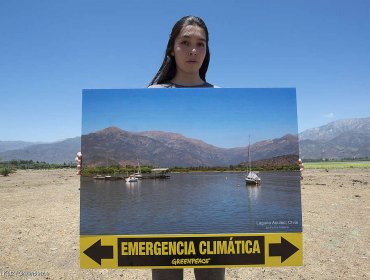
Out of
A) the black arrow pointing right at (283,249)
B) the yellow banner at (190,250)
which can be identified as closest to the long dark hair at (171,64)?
the yellow banner at (190,250)

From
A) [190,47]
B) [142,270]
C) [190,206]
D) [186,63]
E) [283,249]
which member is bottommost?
[142,270]

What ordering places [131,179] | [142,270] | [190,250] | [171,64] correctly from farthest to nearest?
[142,270], [171,64], [131,179], [190,250]

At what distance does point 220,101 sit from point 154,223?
134 cm

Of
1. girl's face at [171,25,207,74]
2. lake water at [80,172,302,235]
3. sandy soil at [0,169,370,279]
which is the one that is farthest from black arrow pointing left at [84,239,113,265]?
sandy soil at [0,169,370,279]

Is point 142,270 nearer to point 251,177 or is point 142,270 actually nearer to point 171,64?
point 251,177

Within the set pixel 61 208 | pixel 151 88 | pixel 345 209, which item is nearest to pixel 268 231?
pixel 151 88

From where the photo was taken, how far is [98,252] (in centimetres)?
335

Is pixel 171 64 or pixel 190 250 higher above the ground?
pixel 171 64

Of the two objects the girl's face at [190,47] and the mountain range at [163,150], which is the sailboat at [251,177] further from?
the girl's face at [190,47]

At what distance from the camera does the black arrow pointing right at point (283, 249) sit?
133 inches

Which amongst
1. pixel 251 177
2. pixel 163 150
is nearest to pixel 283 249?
pixel 251 177

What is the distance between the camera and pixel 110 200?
11.6ft

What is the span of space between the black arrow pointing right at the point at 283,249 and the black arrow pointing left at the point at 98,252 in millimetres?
1488

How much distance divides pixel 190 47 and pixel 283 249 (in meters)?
2.11
